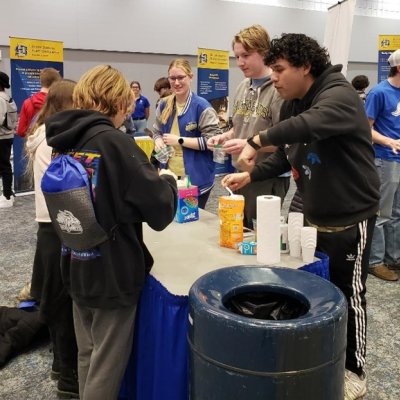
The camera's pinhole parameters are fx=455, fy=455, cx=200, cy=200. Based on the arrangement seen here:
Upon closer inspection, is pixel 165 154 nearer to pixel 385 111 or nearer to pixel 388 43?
pixel 385 111

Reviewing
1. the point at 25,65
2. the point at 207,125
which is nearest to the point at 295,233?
the point at 207,125

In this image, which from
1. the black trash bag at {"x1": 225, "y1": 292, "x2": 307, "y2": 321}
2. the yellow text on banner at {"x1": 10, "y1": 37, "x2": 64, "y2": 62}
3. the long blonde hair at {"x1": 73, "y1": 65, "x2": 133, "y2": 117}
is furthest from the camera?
the yellow text on banner at {"x1": 10, "y1": 37, "x2": 64, "y2": 62}

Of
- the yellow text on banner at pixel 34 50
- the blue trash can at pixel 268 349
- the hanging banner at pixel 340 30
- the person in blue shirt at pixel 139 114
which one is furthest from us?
the person in blue shirt at pixel 139 114

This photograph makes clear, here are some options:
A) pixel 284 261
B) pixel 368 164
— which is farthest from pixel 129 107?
pixel 368 164

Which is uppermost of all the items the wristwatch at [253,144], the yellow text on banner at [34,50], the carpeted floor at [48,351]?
the yellow text on banner at [34,50]

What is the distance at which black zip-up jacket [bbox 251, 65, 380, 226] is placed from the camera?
141 centimetres

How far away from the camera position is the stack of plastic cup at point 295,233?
1.53 meters

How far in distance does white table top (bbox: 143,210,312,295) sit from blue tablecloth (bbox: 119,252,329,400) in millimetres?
42

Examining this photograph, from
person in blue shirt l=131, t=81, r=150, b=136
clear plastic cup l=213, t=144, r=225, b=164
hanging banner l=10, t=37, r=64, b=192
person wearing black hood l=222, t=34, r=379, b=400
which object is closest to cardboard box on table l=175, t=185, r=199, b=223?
clear plastic cup l=213, t=144, r=225, b=164

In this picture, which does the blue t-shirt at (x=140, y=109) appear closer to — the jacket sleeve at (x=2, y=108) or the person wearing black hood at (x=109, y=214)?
the jacket sleeve at (x=2, y=108)

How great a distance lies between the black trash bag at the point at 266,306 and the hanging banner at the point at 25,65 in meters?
4.95

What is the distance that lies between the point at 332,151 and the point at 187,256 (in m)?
0.62

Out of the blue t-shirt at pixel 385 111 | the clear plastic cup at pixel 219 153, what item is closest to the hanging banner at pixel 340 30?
the blue t-shirt at pixel 385 111

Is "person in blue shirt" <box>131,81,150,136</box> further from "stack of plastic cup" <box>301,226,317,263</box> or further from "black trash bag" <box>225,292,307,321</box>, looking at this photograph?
"black trash bag" <box>225,292,307,321</box>
